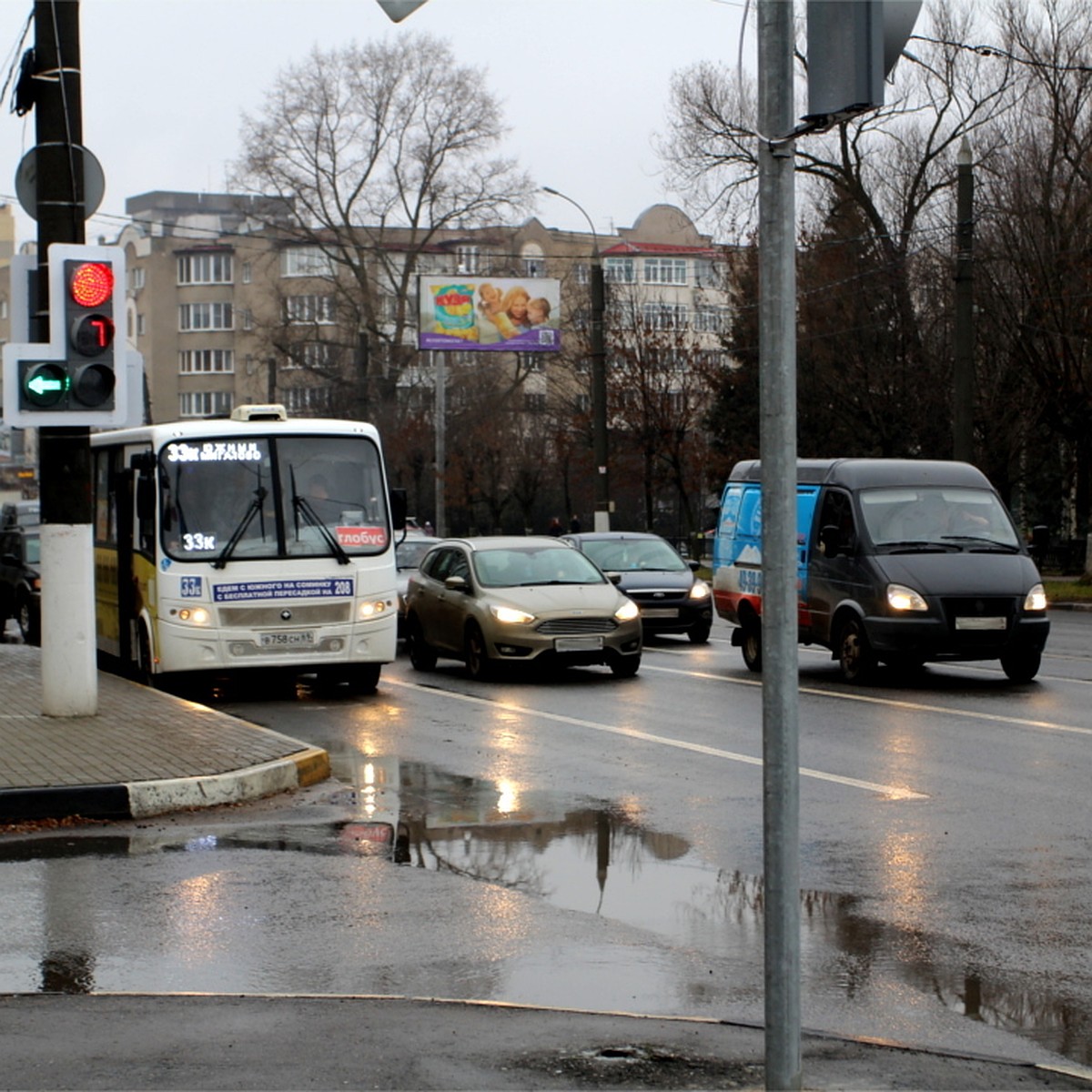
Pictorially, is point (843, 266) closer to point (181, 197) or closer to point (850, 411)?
point (850, 411)

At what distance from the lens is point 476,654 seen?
19.6 meters

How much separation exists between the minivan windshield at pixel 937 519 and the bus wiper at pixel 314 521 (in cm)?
511

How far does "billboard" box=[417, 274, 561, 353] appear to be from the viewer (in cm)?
5069

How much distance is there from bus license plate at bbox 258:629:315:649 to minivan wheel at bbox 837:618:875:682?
5178mm

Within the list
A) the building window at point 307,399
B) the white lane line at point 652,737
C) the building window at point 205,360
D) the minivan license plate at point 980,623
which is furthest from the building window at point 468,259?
the minivan license plate at point 980,623

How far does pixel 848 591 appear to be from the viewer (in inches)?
698

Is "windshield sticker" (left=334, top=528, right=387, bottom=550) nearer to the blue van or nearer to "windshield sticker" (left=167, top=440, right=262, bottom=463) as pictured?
"windshield sticker" (left=167, top=440, right=262, bottom=463)

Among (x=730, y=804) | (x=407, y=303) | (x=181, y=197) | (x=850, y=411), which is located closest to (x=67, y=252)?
(x=730, y=804)

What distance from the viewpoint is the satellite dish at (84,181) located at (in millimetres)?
12984

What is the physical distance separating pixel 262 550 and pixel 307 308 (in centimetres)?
6174

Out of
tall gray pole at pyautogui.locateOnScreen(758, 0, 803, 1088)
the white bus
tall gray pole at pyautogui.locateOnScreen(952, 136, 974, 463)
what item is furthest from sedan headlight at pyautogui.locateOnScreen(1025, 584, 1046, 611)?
tall gray pole at pyautogui.locateOnScreen(952, 136, 974, 463)

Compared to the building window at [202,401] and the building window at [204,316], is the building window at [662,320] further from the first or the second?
the building window at [204,316]

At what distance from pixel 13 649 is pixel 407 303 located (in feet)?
157

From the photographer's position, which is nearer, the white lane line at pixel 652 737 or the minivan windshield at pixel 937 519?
the white lane line at pixel 652 737
